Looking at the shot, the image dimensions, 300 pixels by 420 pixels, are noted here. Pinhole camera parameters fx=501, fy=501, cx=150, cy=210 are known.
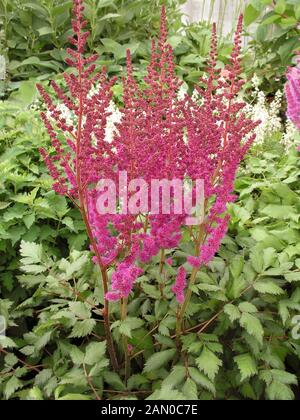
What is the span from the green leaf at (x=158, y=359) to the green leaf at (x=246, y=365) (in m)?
0.23

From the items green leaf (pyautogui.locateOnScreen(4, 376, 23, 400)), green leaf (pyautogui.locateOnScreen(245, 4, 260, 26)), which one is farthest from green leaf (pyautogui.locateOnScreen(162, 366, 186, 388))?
green leaf (pyautogui.locateOnScreen(245, 4, 260, 26))

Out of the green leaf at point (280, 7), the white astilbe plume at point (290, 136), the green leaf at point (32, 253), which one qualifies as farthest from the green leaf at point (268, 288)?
the green leaf at point (280, 7)

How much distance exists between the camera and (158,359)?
1739 mm

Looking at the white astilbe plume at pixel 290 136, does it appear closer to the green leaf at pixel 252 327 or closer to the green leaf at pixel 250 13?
the green leaf at pixel 252 327

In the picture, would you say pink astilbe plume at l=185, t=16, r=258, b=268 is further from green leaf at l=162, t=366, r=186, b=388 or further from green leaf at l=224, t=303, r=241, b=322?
green leaf at l=162, t=366, r=186, b=388

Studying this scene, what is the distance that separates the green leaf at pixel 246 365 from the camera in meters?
1.66

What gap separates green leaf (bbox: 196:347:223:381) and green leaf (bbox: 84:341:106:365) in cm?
32

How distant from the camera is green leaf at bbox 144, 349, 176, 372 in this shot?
173 centimetres

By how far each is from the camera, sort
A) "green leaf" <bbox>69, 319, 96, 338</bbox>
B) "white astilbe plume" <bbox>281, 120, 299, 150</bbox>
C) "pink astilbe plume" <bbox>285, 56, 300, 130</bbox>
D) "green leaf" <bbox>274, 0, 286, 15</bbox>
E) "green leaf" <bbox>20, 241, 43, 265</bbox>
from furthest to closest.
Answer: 1. "green leaf" <bbox>274, 0, 286, 15</bbox>
2. "white astilbe plume" <bbox>281, 120, 299, 150</bbox>
3. "pink astilbe plume" <bbox>285, 56, 300, 130</bbox>
4. "green leaf" <bbox>20, 241, 43, 265</bbox>
5. "green leaf" <bbox>69, 319, 96, 338</bbox>

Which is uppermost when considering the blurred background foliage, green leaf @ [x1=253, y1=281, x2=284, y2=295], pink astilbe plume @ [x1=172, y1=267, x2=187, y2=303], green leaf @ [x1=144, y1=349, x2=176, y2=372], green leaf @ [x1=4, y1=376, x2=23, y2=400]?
the blurred background foliage

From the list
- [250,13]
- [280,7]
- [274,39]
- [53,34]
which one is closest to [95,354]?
→ [53,34]
